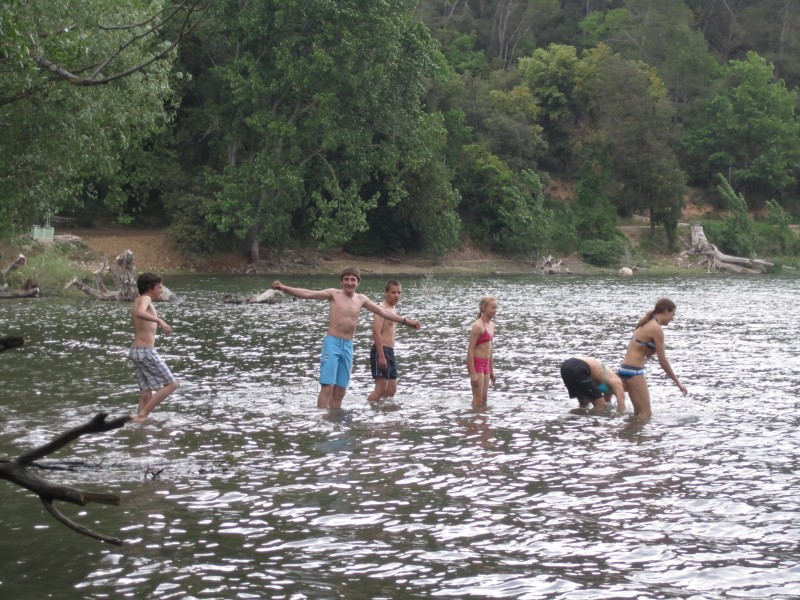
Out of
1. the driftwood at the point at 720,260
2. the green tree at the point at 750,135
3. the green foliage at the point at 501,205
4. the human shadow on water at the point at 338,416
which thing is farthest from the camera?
the green tree at the point at 750,135

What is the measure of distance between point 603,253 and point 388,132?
20797 millimetres

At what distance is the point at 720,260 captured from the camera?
218 ft

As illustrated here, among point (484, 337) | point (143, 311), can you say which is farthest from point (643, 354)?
point (143, 311)

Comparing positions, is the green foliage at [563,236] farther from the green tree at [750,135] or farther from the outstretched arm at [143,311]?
the outstretched arm at [143,311]

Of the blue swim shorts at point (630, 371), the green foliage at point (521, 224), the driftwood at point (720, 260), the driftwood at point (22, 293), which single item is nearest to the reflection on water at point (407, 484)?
the blue swim shorts at point (630, 371)

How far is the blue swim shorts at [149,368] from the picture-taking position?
1309 centimetres

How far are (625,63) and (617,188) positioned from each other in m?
9.54

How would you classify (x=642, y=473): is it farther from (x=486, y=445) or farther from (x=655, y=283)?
(x=655, y=283)

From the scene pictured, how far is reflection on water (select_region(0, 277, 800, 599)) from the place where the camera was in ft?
24.8

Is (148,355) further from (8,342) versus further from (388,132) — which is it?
(388,132)

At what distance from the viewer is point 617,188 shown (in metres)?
77.7

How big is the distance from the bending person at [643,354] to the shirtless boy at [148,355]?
6.24 meters

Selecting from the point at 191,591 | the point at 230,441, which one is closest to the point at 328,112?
the point at 230,441

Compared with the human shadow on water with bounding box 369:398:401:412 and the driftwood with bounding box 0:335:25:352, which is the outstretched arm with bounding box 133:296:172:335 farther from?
the driftwood with bounding box 0:335:25:352
